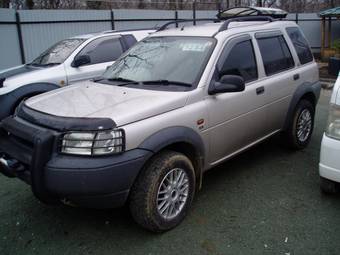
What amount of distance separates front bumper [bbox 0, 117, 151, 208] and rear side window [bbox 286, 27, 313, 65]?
3175mm

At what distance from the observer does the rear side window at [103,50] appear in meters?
7.43

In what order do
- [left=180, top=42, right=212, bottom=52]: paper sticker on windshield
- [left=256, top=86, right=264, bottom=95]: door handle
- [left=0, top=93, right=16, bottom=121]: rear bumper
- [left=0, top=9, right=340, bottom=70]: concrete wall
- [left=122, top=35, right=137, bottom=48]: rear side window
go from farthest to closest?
[left=0, top=9, right=340, bottom=70]: concrete wall → [left=122, top=35, right=137, bottom=48]: rear side window → [left=0, top=93, right=16, bottom=121]: rear bumper → [left=256, top=86, right=264, bottom=95]: door handle → [left=180, top=42, right=212, bottom=52]: paper sticker on windshield

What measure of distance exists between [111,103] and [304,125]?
311 cm

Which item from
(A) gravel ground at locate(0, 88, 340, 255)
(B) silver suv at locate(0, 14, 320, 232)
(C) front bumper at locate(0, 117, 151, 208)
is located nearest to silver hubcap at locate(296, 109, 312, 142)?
(B) silver suv at locate(0, 14, 320, 232)

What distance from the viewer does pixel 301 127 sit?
5.44 m

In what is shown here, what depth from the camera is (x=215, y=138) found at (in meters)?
4.00

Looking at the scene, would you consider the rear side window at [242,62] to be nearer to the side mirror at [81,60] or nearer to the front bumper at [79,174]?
the front bumper at [79,174]

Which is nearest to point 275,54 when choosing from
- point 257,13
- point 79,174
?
point 257,13

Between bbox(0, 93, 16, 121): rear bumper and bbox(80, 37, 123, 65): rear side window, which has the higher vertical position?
bbox(80, 37, 123, 65): rear side window

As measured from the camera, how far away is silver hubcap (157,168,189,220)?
3473 millimetres

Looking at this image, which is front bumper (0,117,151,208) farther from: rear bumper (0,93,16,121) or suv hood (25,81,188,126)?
rear bumper (0,93,16,121)

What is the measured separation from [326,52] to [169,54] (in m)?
13.3

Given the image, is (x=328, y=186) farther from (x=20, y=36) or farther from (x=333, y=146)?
(x=20, y=36)

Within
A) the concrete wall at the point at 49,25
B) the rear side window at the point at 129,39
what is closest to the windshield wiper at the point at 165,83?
the rear side window at the point at 129,39
